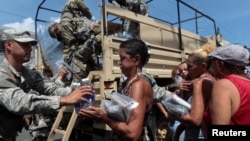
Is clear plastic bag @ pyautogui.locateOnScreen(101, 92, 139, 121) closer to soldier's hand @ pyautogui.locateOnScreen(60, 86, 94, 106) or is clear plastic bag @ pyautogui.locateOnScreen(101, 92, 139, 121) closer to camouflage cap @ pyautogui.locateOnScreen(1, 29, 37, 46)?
soldier's hand @ pyautogui.locateOnScreen(60, 86, 94, 106)

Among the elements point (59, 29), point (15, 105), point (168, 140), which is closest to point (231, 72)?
point (15, 105)

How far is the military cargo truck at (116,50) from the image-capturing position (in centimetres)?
374

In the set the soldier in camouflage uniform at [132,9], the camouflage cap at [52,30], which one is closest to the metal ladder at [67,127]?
the soldier in camouflage uniform at [132,9]

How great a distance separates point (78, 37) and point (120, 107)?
3092mm

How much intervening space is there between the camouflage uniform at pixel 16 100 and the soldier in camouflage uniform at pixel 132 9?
6.95 feet

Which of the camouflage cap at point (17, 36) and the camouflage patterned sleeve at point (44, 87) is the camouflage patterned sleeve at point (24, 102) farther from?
the camouflage patterned sleeve at point (44, 87)

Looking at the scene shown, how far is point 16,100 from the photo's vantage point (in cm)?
220

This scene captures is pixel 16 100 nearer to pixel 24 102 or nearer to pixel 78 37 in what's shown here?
pixel 24 102

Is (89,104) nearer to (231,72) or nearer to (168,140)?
(231,72)

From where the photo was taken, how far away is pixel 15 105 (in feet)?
7.18

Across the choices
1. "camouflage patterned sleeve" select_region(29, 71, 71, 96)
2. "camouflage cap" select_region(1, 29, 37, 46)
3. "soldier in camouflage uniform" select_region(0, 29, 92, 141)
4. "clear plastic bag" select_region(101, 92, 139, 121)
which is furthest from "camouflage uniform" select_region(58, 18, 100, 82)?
"clear plastic bag" select_region(101, 92, 139, 121)

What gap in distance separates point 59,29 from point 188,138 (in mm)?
3132

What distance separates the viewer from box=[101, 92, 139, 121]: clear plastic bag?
6.07 feet

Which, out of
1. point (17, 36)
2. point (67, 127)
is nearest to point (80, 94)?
point (17, 36)
